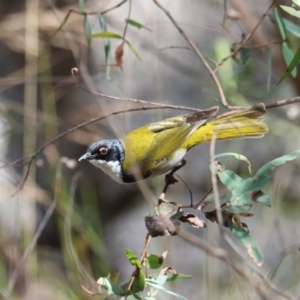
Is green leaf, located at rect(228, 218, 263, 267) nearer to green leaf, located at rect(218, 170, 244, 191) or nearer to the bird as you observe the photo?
green leaf, located at rect(218, 170, 244, 191)

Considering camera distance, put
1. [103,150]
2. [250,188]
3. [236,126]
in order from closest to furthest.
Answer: [250,188] < [236,126] < [103,150]

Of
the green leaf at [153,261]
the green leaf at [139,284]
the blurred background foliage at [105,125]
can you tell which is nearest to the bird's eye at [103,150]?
the green leaf at [153,261]

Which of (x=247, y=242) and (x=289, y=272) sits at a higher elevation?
(x=247, y=242)

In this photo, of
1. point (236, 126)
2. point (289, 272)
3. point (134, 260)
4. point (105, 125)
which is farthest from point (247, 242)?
point (105, 125)

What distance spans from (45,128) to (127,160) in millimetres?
1564

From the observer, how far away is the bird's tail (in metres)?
1.66

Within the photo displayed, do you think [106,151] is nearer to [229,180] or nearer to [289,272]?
[229,180]

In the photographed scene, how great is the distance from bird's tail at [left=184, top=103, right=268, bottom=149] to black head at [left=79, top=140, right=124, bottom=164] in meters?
0.27

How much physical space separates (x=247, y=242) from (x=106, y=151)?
817 millimetres

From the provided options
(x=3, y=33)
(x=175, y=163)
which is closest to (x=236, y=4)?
(x=175, y=163)

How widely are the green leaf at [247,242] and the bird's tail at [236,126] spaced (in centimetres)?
46

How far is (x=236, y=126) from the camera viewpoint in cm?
163

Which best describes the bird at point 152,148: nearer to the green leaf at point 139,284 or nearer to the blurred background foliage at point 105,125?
the green leaf at point 139,284

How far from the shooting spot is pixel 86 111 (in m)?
3.68
